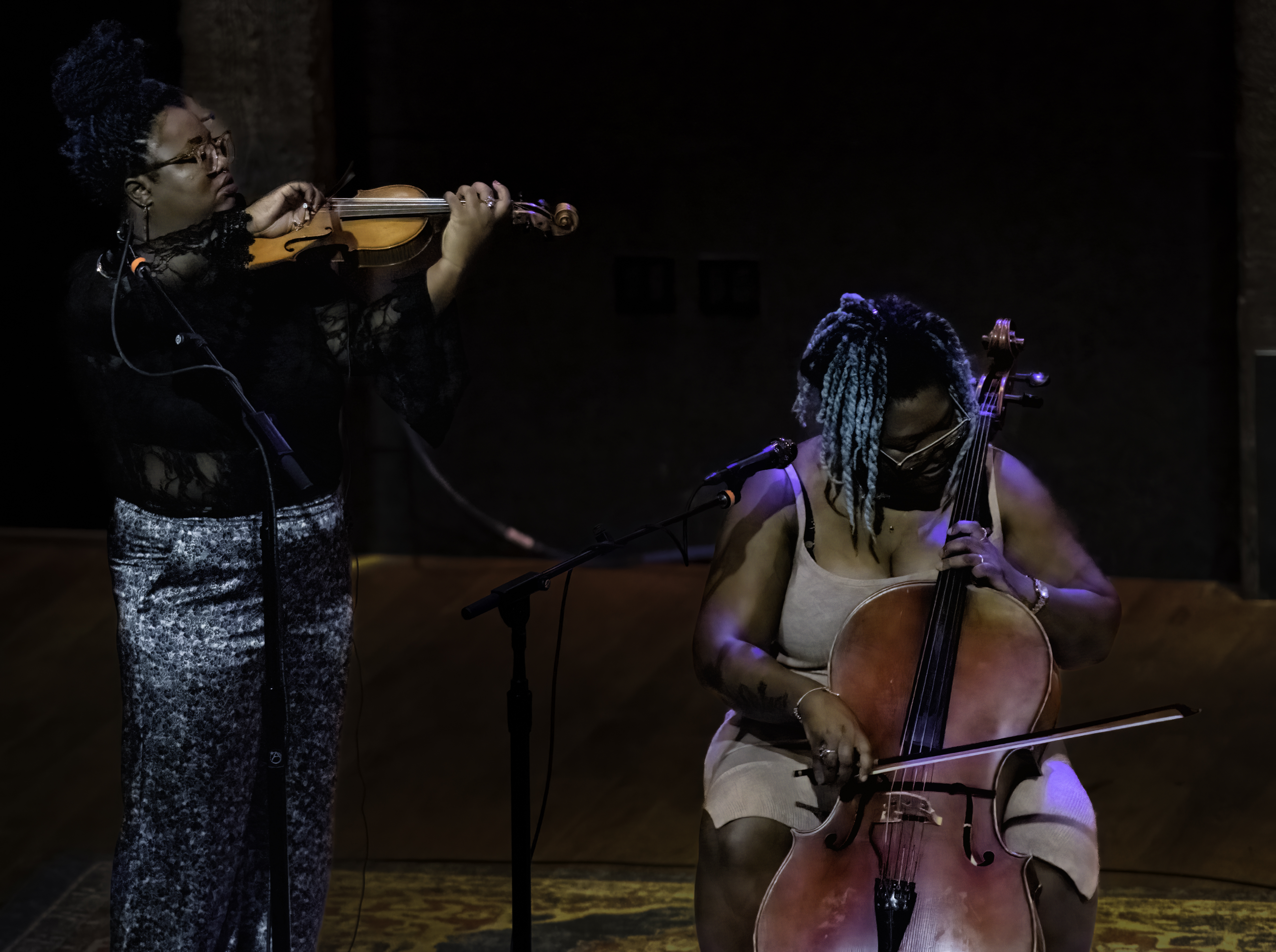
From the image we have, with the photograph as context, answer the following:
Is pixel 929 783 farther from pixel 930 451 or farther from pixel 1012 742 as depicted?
pixel 930 451

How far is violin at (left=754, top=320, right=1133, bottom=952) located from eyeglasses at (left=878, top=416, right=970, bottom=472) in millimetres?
92

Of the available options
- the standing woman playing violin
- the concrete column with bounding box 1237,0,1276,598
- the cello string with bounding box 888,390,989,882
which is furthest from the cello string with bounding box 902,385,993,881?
the concrete column with bounding box 1237,0,1276,598

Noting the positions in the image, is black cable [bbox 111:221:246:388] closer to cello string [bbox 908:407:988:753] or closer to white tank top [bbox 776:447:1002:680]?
white tank top [bbox 776:447:1002:680]

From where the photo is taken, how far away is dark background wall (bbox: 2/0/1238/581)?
4926 millimetres

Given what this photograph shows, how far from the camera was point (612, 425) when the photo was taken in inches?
208

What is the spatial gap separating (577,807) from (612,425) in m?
1.92

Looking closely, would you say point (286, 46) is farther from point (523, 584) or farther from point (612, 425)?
point (523, 584)

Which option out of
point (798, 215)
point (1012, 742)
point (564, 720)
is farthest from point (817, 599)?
point (798, 215)

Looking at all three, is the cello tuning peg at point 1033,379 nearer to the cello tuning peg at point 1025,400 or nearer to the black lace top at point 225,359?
the cello tuning peg at point 1025,400

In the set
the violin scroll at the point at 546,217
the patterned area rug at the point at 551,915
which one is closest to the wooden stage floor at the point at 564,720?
the patterned area rug at the point at 551,915

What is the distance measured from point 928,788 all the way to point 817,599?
1.21 ft

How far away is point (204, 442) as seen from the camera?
2.18 m

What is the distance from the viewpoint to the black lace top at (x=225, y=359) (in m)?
2.16

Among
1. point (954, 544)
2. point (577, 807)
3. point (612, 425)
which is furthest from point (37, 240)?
point (954, 544)
